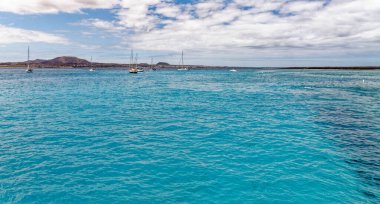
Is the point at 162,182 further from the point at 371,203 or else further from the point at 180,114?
the point at 180,114

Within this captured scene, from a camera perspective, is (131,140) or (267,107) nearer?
(131,140)

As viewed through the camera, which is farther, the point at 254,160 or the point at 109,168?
the point at 254,160

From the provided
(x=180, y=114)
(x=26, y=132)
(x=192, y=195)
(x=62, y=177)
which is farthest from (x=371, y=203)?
(x=26, y=132)

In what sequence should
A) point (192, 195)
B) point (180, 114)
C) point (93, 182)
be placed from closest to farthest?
point (192, 195), point (93, 182), point (180, 114)

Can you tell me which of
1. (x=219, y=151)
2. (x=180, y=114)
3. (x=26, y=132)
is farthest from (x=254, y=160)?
(x=26, y=132)

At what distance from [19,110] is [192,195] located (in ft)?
99.5

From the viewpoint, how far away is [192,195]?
1288 cm

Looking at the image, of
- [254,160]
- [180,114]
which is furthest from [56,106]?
[254,160]

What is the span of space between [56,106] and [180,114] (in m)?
17.9

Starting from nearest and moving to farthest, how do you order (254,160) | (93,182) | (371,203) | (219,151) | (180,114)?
1. (371,203)
2. (93,182)
3. (254,160)
4. (219,151)
5. (180,114)

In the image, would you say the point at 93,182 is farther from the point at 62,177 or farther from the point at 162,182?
the point at 162,182

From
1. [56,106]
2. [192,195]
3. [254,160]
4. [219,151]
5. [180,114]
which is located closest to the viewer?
[192,195]

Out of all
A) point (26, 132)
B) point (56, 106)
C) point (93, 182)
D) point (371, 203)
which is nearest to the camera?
point (371, 203)

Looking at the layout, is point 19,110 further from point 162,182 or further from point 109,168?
point 162,182
